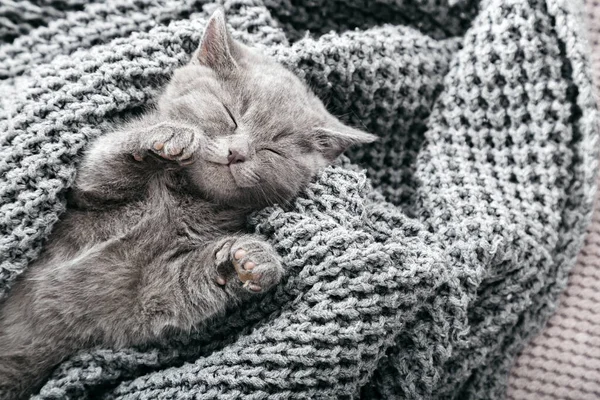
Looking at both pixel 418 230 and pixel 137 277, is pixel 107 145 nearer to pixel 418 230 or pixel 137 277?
pixel 137 277

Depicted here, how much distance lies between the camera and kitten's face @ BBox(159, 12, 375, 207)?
99cm

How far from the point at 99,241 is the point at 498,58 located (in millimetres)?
895

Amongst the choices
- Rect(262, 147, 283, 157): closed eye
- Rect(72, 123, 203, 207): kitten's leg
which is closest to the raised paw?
Rect(72, 123, 203, 207): kitten's leg

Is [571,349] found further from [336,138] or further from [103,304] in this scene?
[103,304]

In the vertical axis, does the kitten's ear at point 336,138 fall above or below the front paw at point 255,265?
above

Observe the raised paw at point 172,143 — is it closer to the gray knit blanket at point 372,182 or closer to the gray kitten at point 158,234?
the gray kitten at point 158,234

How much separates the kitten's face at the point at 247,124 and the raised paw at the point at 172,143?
0.04 metres

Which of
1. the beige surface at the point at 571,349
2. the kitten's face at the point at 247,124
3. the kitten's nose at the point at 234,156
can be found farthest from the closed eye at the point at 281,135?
the beige surface at the point at 571,349

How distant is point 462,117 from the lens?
1216 mm

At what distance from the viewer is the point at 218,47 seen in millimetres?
1064

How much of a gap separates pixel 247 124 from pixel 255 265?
0.29m

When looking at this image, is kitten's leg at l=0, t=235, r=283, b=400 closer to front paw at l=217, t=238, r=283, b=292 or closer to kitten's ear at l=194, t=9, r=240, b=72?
front paw at l=217, t=238, r=283, b=292

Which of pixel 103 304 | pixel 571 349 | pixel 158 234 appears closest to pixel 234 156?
pixel 158 234

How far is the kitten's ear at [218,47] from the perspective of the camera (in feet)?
3.42
